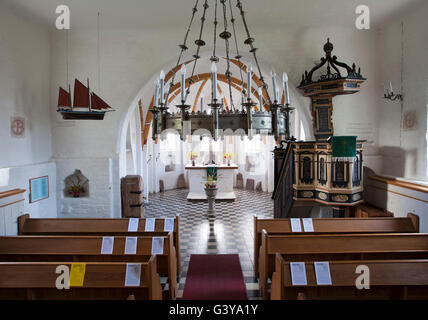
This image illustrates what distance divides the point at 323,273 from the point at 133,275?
6.07ft

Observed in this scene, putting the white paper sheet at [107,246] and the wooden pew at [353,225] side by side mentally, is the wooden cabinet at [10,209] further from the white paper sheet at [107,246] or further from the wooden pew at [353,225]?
the wooden pew at [353,225]

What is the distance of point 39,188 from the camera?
6480 millimetres

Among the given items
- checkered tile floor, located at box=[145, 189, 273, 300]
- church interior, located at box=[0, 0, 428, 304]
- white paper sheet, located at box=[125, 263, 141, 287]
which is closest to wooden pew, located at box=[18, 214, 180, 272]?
church interior, located at box=[0, 0, 428, 304]

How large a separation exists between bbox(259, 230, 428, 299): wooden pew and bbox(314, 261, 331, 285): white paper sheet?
2.82ft

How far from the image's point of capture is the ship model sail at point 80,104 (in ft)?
18.6

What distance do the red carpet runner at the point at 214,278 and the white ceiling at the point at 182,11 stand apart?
4999 millimetres

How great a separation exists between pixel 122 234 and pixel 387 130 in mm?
6298

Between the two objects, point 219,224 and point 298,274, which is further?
point 219,224

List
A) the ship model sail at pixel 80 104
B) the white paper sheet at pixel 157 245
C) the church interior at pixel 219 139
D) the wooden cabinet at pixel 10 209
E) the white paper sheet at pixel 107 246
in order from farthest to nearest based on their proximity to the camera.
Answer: the ship model sail at pixel 80 104
the wooden cabinet at pixel 10 209
the church interior at pixel 219 139
the white paper sheet at pixel 157 245
the white paper sheet at pixel 107 246

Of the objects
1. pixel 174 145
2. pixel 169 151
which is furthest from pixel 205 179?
pixel 174 145

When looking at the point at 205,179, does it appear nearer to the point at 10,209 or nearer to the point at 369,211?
the point at 369,211

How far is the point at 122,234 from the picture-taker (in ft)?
14.5

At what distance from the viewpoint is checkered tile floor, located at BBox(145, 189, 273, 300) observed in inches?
214

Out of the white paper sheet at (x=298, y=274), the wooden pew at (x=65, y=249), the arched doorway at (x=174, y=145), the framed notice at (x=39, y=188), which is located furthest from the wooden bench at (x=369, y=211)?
the framed notice at (x=39, y=188)
